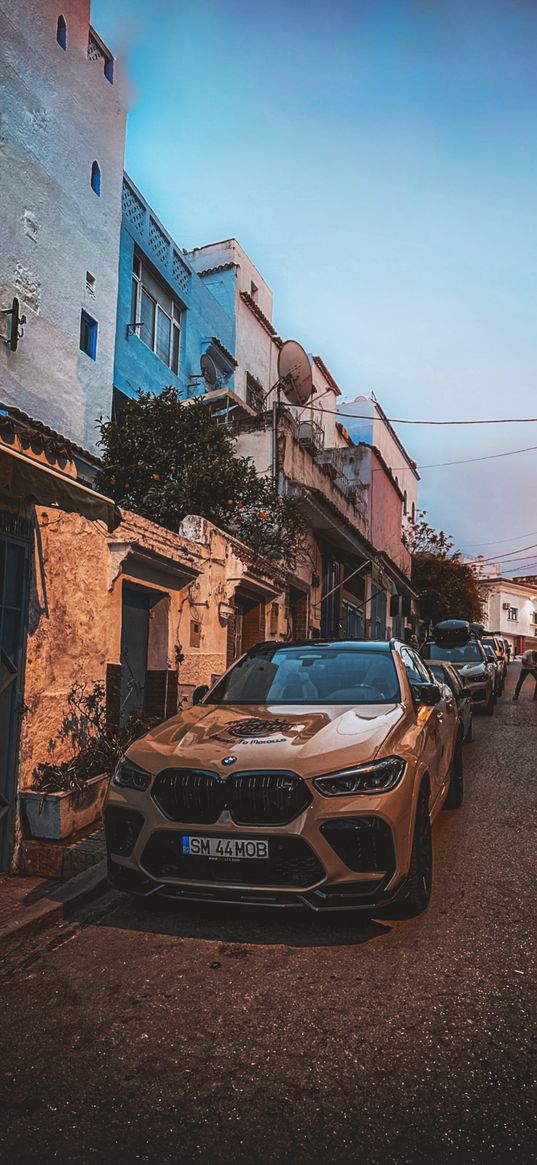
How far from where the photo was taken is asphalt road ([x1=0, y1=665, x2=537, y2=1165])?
2.34 meters

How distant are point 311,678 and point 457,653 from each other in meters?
13.0

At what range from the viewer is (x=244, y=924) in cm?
420

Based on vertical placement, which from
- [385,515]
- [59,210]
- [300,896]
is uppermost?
[59,210]

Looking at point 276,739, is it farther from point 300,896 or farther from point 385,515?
point 385,515

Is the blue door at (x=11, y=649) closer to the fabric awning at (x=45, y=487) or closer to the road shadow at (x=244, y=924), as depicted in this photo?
the fabric awning at (x=45, y=487)

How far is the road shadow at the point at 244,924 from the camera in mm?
3896

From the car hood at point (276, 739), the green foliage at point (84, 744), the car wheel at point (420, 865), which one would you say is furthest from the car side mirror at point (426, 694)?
the green foliage at point (84, 744)

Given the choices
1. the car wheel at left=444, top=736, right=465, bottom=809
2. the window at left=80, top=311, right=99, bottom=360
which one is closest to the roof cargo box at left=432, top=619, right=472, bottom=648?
the window at left=80, top=311, right=99, bottom=360

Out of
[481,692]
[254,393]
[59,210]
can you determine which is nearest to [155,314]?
[59,210]

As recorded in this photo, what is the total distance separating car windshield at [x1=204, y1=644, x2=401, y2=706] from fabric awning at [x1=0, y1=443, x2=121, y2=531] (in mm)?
1572

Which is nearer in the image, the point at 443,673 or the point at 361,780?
the point at 361,780

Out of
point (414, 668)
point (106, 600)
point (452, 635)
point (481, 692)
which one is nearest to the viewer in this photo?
point (414, 668)

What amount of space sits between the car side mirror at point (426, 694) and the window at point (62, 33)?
16.5 m

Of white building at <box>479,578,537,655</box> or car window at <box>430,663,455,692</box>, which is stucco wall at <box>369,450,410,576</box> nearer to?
car window at <box>430,663,455,692</box>
